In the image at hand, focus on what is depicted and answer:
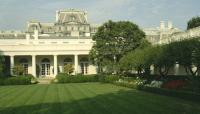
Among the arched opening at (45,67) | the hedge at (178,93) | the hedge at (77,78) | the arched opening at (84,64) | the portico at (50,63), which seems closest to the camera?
the hedge at (178,93)

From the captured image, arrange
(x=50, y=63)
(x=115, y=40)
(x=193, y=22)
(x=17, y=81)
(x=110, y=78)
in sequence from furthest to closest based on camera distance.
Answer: (x=193, y=22)
(x=50, y=63)
(x=115, y=40)
(x=17, y=81)
(x=110, y=78)

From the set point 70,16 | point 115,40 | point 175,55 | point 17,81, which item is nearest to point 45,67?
point 17,81

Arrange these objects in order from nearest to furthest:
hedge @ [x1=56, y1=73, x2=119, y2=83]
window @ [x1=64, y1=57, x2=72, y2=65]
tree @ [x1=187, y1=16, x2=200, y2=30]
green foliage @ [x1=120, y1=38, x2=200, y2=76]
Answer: green foliage @ [x1=120, y1=38, x2=200, y2=76] < hedge @ [x1=56, y1=73, x2=119, y2=83] < window @ [x1=64, y1=57, x2=72, y2=65] < tree @ [x1=187, y1=16, x2=200, y2=30]

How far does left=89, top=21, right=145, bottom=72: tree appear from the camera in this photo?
52.2 meters

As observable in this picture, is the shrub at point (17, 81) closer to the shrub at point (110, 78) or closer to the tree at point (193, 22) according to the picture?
the shrub at point (110, 78)

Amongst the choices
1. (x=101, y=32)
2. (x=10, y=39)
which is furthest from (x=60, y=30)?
(x=101, y=32)

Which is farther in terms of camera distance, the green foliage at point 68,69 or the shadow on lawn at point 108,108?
the green foliage at point 68,69

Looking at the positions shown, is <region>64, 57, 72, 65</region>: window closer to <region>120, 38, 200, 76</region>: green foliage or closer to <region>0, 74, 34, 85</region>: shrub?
<region>0, 74, 34, 85</region>: shrub

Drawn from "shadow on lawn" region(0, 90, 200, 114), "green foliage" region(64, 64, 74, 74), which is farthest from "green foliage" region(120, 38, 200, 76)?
"green foliage" region(64, 64, 74, 74)

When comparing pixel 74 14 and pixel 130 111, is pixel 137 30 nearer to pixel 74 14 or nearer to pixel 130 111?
pixel 130 111

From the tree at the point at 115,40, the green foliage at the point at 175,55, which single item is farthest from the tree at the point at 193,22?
the green foliage at the point at 175,55

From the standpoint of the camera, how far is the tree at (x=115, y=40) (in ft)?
171

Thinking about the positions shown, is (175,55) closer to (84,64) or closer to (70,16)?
(84,64)

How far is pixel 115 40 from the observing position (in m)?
52.6
